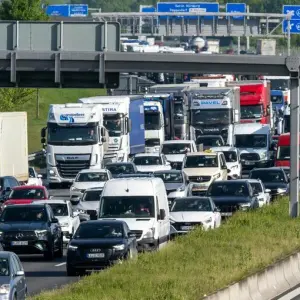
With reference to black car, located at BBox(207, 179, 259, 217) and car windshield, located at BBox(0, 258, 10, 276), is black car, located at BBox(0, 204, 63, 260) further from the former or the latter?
car windshield, located at BBox(0, 258, 10, 276)

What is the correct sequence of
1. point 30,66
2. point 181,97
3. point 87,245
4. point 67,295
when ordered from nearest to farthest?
point 67,295
point 87,245
point 30,66
point 181,97

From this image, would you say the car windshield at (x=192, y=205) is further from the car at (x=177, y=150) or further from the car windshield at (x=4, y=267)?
the car at (x=177, y=150)

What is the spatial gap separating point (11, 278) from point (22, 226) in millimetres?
12747

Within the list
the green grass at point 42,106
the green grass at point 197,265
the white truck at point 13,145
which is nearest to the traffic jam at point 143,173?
the white truck at point 13,145

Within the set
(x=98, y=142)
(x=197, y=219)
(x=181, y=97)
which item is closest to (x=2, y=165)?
(x=98, y=142)

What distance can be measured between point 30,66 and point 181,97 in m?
31.8

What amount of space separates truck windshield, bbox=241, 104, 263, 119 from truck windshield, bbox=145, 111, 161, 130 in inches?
250

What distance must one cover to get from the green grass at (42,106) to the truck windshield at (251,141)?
18.5m

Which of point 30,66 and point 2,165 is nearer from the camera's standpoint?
point 30,66

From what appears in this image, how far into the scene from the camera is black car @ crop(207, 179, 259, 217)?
1624 inches

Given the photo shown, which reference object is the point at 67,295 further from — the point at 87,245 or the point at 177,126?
the point at 177,126

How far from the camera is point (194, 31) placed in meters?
126

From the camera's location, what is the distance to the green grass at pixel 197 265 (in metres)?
19.8

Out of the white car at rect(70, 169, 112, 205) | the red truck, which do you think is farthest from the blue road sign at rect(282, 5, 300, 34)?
the white car at rect(70, 169, 112, 205)
